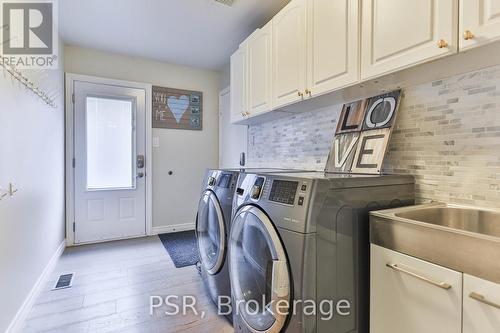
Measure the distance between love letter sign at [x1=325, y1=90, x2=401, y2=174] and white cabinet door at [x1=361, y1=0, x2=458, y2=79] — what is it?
1.19 ft

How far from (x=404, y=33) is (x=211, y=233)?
1725mm

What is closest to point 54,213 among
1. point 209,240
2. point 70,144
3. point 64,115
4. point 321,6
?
point 70,144

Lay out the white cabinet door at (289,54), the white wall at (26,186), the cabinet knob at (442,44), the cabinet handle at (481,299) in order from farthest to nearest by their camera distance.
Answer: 1. the white cabinet door at (289,54)
2. the white wall at (26,186)
3. the cabinet knob at (442,44)
4. the cabinet handle at (481,299)

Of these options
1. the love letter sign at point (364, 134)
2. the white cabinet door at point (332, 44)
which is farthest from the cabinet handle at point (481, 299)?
the white cabinet door at point (332, 44)

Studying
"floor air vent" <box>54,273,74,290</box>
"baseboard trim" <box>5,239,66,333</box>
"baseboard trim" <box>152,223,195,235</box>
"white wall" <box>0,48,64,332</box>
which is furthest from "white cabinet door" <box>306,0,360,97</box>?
"baseboard trim" <box>152,223,195,235</box>

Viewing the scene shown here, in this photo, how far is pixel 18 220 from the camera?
1.76 m

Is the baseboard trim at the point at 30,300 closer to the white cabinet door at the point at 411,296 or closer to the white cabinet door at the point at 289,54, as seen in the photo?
the white cabinet door at the point at 411,296

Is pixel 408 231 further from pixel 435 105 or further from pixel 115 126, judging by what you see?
pixel 115 126

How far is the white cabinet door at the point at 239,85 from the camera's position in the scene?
258 cm

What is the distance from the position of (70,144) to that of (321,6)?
3.18 m

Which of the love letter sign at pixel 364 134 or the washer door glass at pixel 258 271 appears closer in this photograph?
the washer door glass at pixel 258 271

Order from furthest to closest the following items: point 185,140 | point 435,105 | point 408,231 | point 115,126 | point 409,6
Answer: point 185,140
point 115,126
point 435,105
point 409,6
point 408,231

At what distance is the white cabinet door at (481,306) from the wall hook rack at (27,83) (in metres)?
2.49

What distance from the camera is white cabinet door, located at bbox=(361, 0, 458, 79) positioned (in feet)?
3.39
